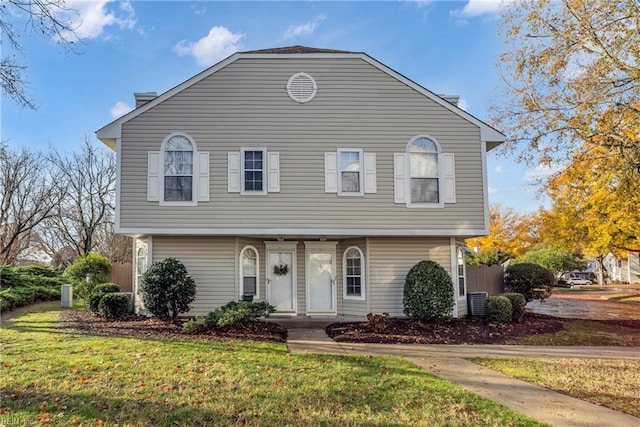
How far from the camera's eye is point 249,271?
12.7 metres

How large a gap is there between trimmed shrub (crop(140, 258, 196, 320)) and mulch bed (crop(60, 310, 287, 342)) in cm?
32

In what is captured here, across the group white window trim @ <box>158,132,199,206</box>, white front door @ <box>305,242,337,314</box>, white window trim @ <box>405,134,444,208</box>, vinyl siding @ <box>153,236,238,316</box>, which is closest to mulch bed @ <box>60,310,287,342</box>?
vinyl siding @ <box>153,236,238,316</box>

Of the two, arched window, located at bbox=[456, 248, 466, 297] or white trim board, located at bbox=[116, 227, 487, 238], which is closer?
white trim board, located at bbox=[116, 227, 487, 238]

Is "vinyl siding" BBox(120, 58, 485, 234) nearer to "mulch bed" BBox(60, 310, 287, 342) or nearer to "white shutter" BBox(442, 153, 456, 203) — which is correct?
"white shutter" BBox(442, 153, 456, 203)

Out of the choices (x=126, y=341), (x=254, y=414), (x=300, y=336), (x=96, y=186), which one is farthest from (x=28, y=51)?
(x=96, y=186)

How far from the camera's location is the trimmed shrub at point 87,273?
14.9 metres

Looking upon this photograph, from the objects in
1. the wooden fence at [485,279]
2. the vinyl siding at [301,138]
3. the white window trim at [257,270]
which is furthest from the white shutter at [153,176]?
the wooden fence at [485,279]

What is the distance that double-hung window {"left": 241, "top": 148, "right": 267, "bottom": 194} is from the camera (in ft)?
38.9

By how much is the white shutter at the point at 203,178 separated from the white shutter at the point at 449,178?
6920mm

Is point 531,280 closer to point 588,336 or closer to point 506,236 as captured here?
point 588,336

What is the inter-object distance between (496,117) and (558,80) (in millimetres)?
2166

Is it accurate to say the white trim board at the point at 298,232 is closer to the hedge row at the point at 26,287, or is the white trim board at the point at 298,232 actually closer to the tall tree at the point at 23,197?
the hedge row at the point at 26,287

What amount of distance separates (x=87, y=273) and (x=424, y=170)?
12.4 metres

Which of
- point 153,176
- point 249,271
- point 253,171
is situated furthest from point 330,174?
point 153,176
